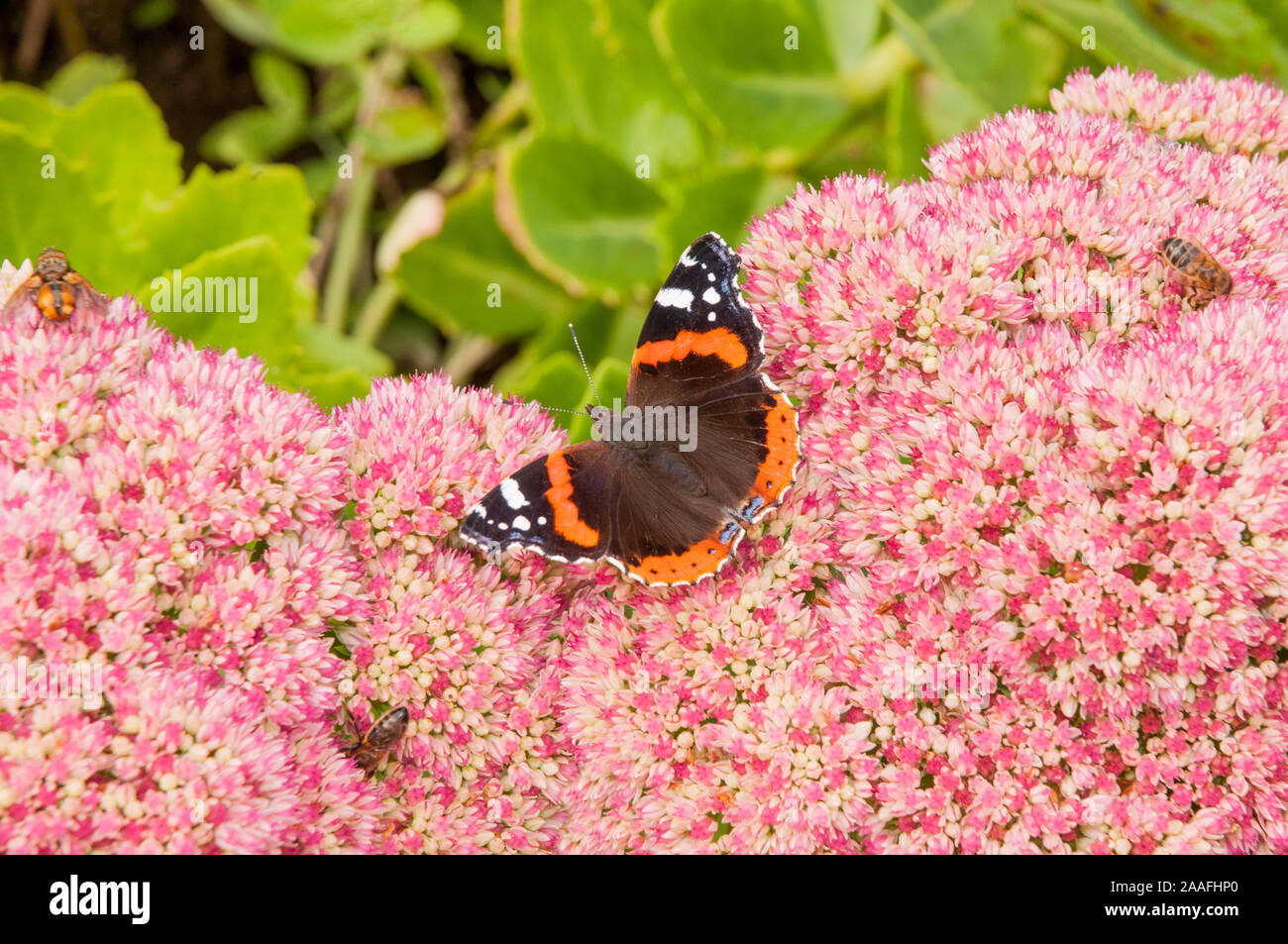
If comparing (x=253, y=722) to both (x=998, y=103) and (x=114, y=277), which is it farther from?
(x=998, y=103)

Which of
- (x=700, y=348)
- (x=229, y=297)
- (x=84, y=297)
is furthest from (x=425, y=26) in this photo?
(x=700, y=348)

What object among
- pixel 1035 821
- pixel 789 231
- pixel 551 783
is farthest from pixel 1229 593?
pixel 551 783

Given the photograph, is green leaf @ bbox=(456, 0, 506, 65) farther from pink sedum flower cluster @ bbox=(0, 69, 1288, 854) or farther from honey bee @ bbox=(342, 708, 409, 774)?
honey bee @ bbox=(342, 708, 409, 774)

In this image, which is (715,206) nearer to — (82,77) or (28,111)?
(28,111)

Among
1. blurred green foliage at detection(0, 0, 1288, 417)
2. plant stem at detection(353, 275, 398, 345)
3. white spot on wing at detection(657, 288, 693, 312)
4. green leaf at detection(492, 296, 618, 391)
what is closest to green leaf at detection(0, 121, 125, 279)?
blurred green foliage at detection(0, 0, 1288, 417)

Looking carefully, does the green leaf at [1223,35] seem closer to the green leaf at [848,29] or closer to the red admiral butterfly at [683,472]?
the green leaf at [848,29]
